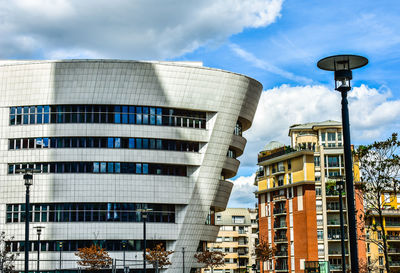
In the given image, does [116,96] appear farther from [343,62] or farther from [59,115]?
[343,62]

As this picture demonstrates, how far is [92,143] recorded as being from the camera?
221 feet

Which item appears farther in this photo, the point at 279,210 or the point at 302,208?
the point at 279,210

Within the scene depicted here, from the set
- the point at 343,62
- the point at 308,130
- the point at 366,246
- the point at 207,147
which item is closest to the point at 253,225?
the point at 308,130

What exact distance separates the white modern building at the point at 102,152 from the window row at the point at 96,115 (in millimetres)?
113

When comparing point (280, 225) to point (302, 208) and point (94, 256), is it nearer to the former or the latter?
point (302, 208)

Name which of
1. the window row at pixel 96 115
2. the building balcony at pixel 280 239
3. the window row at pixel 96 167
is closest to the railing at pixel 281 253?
the building balcony at pixel 280 239

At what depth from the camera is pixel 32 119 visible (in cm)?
6838

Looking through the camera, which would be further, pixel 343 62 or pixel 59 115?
pixel 59 115

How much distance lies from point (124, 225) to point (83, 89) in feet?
52.1

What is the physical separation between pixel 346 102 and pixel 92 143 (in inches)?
2066

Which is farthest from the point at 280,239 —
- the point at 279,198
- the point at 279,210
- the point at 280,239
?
the point at 279,198

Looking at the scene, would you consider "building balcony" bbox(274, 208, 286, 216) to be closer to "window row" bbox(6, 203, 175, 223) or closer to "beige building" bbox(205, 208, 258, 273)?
"window row" bbox(6, 203, 175, 223)

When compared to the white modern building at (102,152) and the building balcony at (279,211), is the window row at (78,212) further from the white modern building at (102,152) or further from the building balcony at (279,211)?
the building balcony at (279,211)

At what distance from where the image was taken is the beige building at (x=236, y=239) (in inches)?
6117
